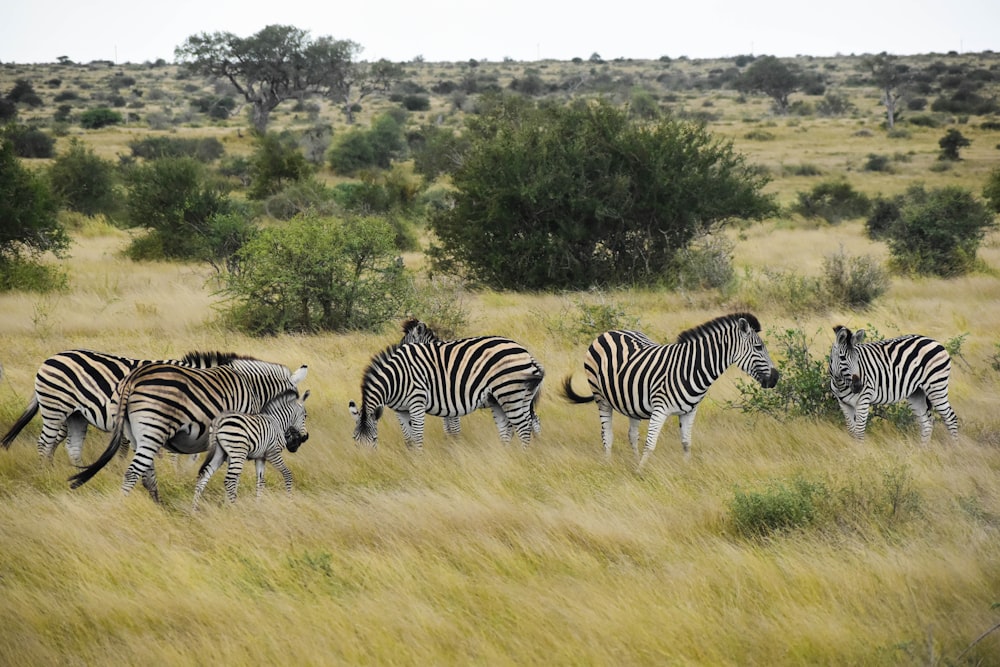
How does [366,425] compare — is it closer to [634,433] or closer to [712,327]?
[634,433]

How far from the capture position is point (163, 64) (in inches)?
5012

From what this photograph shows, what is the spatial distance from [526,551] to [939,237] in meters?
16.3

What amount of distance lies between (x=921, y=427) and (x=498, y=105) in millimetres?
26501

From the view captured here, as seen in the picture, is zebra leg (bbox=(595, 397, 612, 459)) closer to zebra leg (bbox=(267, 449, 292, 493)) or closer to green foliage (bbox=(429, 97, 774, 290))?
zebra leg (bbox=(267, 449, 292, 493))

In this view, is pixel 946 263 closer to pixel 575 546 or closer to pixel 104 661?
pixel 575 546

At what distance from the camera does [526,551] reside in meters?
6.41

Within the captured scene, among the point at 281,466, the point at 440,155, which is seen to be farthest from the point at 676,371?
the point at 440,155

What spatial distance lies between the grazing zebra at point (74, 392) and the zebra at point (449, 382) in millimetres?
1575

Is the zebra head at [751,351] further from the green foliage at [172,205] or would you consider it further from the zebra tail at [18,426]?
the green foliage at [172,205]

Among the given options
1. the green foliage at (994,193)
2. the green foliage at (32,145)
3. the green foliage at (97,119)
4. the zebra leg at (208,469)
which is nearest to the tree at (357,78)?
the green foliage at (97,119)

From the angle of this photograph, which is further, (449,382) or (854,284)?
(854,284)

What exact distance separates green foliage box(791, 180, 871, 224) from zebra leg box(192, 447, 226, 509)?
26.7 meters

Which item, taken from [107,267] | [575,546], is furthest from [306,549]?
[107,267]

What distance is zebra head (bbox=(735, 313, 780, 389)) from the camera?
27.1 ft
